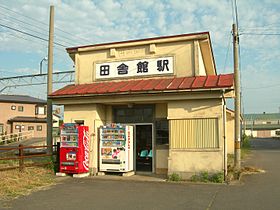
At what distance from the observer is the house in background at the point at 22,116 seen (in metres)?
46.0

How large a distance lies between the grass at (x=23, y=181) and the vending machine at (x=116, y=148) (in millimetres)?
2230

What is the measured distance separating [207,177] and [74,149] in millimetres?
5335

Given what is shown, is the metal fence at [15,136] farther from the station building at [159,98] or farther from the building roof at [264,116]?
the building roof at [264,116]

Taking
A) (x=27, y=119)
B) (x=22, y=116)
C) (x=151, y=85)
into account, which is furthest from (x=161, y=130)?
(x=22, y=116)

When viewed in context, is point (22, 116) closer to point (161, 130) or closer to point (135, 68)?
point (135, 68)

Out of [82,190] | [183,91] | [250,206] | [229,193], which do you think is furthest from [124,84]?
[250,206]

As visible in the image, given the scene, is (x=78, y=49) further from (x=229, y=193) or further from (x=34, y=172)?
(x=229, y=193)

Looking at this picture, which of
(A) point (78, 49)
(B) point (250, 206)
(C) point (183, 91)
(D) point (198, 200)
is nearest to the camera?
(B) point (250, 206)

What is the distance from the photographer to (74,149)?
44.0ft

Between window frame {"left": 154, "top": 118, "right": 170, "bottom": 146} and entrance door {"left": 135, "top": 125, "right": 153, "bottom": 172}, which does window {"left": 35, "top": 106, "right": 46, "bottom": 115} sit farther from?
window frame {"left": 154, "top": 118, "right": 170, "bottom": 146}

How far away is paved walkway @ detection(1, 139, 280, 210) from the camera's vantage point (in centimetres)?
837

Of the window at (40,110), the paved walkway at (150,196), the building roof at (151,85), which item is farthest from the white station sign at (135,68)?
the window at (40,110)

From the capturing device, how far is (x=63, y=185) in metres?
11.5

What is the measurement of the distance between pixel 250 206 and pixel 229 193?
5.53 ft
